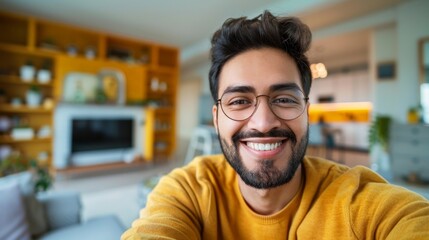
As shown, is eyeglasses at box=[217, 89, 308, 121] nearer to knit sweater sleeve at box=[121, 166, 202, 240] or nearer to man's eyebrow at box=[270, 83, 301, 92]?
man's eyebrow at box=[270, 83, 301, 92]

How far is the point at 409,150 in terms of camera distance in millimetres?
2414

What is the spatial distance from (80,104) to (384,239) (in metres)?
3.72

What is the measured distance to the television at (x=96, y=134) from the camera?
118 inches

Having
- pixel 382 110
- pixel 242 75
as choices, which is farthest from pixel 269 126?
pixel 382 110

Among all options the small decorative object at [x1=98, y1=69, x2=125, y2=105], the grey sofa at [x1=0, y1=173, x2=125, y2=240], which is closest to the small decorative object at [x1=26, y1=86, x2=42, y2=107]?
the small decorative object at [x1=98, y1=69, x2=125, y2=105]

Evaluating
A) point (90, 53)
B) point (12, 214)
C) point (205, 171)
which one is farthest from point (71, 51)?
point (205, 171)

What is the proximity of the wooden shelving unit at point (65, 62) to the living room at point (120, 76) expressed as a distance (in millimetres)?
15

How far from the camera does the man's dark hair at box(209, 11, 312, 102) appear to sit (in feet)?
2.04

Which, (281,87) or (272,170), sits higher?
(281,87)

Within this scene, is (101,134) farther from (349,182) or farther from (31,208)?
(349,182)

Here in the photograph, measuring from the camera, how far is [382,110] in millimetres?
2924

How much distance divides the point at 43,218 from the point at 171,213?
3.92ft

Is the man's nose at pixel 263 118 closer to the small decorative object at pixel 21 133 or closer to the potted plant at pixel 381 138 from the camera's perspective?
the potted plant at pixel 381 138

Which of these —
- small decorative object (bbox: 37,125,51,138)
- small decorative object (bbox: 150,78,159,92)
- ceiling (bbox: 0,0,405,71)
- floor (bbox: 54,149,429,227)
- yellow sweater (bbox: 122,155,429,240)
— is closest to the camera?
yellow sweater (bbox: 122,155,429,240)
